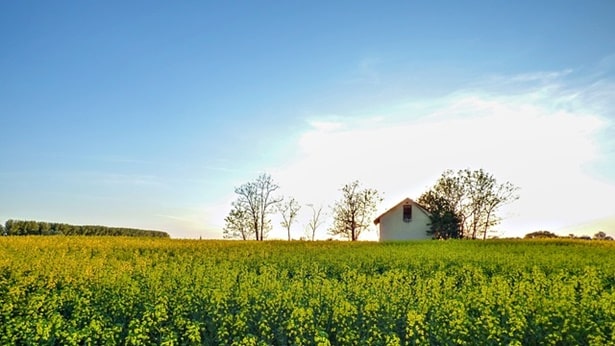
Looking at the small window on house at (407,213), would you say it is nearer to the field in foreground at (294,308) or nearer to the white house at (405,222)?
the white house at (405,222)

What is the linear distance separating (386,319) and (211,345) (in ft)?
13.1

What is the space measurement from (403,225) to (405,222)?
18.7 inches

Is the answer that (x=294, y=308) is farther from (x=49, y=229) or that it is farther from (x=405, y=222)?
(x=405, y=222)

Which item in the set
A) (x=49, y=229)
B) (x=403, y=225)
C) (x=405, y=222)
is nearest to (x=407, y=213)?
(x=405, y=222)

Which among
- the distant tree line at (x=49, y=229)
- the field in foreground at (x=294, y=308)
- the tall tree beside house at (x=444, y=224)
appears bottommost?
the field in foreground at (x=294, y=308)

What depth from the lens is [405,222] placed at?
2672 inches

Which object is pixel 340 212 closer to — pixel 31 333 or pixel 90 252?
pixel 90 252

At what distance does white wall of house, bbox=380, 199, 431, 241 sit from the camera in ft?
221

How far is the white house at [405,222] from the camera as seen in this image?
222ft

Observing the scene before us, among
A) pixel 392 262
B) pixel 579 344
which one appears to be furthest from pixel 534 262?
pixel 579 344

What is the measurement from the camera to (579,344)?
10820mm

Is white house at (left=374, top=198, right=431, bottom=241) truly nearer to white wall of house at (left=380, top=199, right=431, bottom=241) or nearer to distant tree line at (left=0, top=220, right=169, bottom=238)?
white wall of house at (left=380, top=199, right=431, bottom=241)

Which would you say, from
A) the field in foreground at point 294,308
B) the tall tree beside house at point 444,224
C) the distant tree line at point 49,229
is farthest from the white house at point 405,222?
the field in foreground at point 294,308

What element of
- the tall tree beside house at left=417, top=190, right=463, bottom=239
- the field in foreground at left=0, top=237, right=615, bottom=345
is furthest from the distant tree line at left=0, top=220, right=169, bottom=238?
the tall tree beside house at left=417, top=190, right=463, bottom=239
